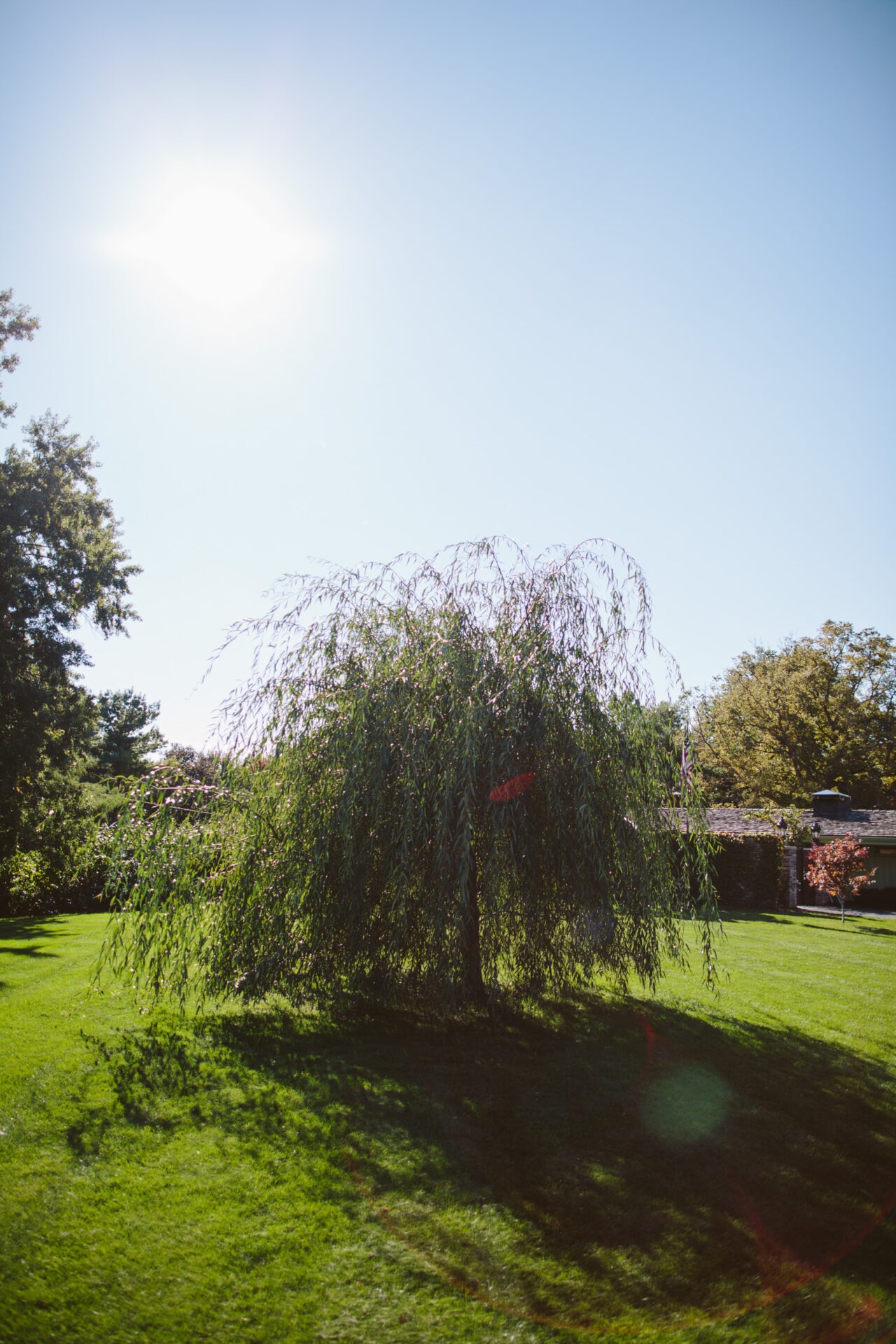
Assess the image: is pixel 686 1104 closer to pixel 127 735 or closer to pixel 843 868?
pixel 843 868

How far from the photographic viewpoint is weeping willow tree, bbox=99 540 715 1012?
611 centimetres

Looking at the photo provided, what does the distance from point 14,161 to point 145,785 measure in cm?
743

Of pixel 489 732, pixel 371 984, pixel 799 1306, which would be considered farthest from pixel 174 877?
pixel 799 1306

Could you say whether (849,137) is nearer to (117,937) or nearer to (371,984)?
(371,984)

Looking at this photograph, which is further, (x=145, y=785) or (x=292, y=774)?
(x=145, y=785)

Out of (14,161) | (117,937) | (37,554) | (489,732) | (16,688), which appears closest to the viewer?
(489,732)

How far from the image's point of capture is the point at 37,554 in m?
18.8

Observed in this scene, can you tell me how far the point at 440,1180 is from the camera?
13.4ft

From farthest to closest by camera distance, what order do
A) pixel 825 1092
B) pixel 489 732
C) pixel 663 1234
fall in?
pixel 489 732 → pixel 825 1092 → pixel 663 1234

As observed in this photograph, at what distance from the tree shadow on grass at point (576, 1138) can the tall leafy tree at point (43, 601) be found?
502 inches

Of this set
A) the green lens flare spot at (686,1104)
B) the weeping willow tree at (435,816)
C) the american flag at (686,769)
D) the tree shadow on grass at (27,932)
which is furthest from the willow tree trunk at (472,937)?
the tree shadow on grass at (27,932)

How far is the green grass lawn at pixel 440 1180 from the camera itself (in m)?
2.97

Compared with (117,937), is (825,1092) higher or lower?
lower

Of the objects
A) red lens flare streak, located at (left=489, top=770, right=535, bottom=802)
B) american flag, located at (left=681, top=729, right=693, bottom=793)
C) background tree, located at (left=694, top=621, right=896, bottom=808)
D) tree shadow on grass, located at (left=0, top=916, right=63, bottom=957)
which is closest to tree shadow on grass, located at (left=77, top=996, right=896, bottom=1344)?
red lens flare streak, located at (left=489, top=770, right=535, bottom=802)
